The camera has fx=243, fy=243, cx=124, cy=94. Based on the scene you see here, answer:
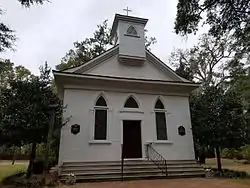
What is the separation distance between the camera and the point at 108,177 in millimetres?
10062

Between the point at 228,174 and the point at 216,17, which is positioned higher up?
the point at 216,17

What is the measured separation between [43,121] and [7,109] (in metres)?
1.67

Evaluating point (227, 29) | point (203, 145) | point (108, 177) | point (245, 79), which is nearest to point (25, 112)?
point (108, 177)

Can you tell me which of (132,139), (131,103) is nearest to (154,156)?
(132,139)

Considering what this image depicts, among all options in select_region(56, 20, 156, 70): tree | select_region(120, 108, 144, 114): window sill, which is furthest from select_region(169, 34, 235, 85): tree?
select_region(120, 108, 144, 114): window sill

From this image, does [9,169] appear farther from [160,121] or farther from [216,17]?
[216,17]

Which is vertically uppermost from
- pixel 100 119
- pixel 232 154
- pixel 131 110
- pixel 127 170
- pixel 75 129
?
pixel 131 110

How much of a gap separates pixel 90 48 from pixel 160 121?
16.4m

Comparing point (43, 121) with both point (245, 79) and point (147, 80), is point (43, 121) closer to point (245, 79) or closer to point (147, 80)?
point (147, 80)

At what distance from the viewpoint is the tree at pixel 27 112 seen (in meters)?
10.2

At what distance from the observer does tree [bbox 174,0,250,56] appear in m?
7.97

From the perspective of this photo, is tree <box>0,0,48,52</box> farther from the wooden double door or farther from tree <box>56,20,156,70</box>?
tree <box>56,20,156,70</box>

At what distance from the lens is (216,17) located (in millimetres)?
8562

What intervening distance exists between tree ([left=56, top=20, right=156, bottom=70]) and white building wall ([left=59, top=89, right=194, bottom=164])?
14576 millimetres
